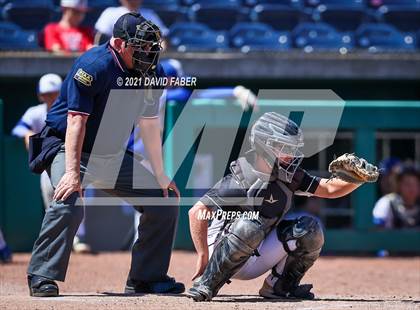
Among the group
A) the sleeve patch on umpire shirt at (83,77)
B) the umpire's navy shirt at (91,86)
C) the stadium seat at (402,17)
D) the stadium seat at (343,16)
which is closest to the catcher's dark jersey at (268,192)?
the umpire's navy shirt at (91,86)

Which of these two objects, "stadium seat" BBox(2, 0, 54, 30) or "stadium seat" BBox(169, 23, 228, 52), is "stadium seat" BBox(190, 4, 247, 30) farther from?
"stadium seat" BBox(2, 0, 54, 30)

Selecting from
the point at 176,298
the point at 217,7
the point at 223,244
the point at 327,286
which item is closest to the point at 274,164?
the point at 223,244

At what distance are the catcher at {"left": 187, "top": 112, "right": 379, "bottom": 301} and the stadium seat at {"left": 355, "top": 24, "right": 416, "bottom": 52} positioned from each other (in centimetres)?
562

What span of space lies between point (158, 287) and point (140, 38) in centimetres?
151

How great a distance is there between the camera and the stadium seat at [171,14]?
10.6 meters

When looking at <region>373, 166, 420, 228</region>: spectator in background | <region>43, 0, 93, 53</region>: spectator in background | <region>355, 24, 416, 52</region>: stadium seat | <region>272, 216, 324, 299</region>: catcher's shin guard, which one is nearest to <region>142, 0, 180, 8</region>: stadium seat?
<region>43, 0, 93, 53</region>: spectator in background

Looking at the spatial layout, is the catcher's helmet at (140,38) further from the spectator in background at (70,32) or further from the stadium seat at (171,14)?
the stadium seat at (171,14)

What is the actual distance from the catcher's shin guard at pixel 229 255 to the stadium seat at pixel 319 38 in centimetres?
566

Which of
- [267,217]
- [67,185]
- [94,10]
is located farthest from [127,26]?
[94,10]

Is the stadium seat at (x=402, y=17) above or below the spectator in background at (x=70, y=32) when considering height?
below

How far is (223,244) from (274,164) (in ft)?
1.82

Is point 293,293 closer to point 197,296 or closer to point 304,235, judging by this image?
point 304,235

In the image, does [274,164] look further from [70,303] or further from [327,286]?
[327,286]

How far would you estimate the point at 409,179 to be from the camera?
29.7ft
